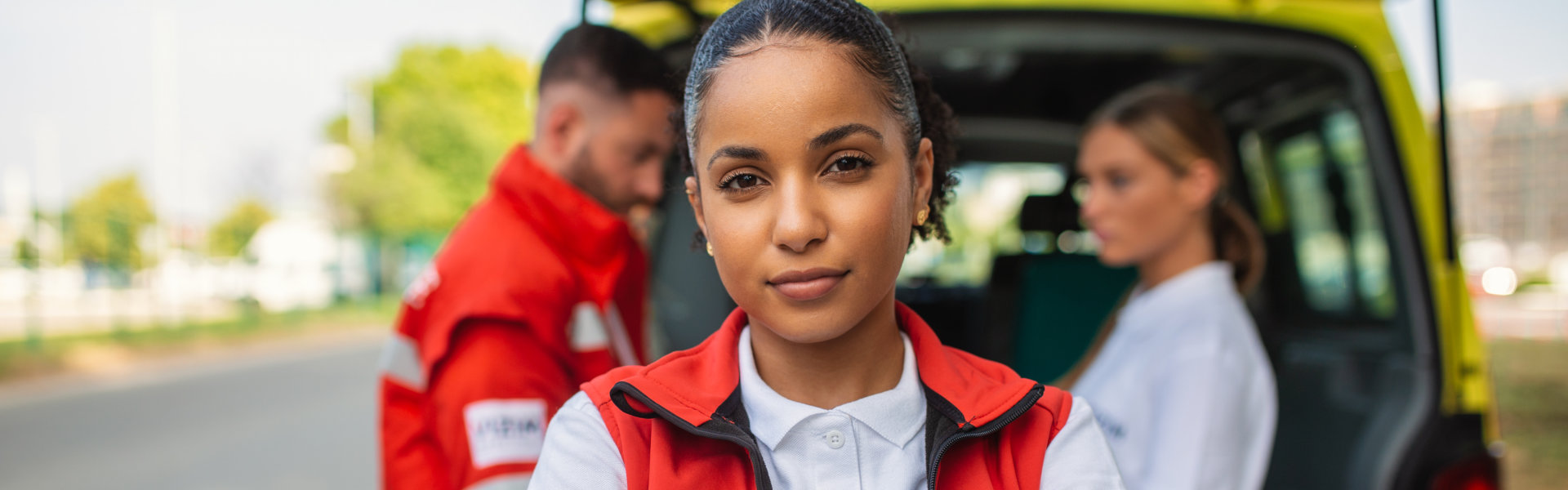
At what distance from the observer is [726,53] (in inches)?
33.8

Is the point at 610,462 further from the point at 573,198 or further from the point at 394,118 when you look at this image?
the point at 394,118

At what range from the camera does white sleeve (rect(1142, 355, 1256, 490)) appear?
1.40 meters

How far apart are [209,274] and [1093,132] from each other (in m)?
17.8

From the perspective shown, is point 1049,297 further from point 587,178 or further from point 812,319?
point 812,319

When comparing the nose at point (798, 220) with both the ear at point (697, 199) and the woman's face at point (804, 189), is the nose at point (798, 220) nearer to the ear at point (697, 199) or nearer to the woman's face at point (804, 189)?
the woman's face at point (804, 189)

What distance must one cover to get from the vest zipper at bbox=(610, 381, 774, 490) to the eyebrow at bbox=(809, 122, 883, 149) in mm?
270

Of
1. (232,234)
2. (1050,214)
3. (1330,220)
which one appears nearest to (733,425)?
(1050,214)

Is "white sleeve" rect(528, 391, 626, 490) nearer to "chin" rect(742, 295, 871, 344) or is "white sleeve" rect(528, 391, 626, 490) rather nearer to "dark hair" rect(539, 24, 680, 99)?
"chin" rect(742, 295, 871, 344)

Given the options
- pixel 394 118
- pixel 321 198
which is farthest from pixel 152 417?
pixel 394 118

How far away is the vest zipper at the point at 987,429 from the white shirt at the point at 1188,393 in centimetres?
48

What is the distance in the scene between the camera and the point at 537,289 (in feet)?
4.73

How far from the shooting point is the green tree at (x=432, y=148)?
2111 centimetres

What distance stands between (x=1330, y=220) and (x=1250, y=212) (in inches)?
11.3

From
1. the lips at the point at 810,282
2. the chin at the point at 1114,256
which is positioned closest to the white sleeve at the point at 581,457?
the lips at the point at 810,282
